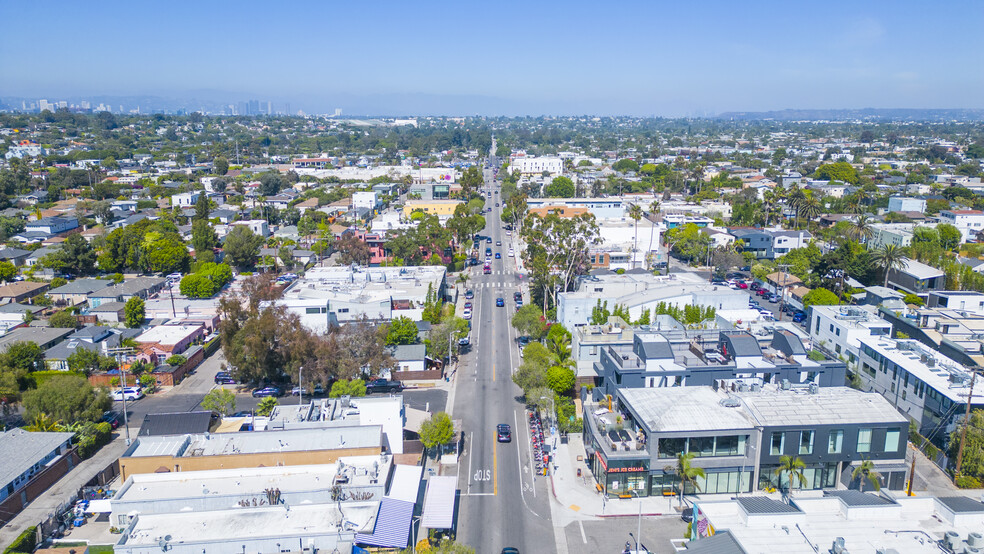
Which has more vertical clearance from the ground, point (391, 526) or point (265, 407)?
point (391, 526)

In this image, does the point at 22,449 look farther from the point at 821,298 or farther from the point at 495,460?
the point at 821,298

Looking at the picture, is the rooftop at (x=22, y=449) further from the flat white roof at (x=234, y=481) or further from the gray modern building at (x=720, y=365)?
the gray modern building at (x=720, y=365)

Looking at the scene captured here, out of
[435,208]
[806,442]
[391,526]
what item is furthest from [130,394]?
[435,208]

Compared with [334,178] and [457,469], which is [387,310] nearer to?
[457,469]

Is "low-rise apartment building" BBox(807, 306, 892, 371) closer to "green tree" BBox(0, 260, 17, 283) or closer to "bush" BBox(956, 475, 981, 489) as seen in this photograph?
"bush" BBox(956, 475, 981, 489)

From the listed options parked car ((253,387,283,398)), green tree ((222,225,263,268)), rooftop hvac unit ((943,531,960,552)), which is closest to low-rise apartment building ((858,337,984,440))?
rooftop hvac unit ((943,531,960,552))

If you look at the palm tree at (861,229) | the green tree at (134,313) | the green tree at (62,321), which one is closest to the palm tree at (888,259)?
the palm tree at (861,229)

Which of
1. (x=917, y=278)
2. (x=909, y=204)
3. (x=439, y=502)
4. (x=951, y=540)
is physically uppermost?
(x=909, y=204)
